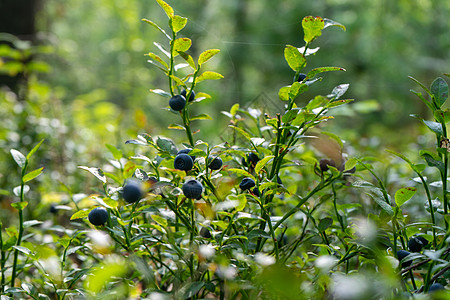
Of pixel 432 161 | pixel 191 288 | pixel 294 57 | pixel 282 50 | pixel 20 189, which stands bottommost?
pixel 282 50

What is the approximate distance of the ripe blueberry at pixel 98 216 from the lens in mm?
779

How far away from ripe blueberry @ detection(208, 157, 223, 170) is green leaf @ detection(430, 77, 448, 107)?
410 millimetres

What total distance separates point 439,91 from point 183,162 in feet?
1.59

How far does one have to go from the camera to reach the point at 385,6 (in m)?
8.64

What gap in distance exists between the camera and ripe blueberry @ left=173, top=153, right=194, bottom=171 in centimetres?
78

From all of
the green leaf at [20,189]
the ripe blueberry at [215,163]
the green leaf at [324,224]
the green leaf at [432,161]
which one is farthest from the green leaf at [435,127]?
the green leaf at [20,189]

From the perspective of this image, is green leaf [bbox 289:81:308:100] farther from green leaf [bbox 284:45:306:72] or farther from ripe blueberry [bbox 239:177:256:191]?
ripe blueberry [bbox 239:177:256:191]

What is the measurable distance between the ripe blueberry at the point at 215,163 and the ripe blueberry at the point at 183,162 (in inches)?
2.3

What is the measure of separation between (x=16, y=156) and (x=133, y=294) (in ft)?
1.24

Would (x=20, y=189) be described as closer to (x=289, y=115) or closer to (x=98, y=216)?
(x=98, y=216)

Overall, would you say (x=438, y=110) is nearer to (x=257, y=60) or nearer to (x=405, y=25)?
(x=257, y=60)

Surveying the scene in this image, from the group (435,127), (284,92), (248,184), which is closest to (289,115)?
(284,92)

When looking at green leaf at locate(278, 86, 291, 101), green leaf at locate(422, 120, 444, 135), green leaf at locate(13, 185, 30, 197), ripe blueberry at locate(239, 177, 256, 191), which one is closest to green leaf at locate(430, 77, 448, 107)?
green leaf at locate(422, 120, 444, 135)

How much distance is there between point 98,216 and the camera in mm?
787
